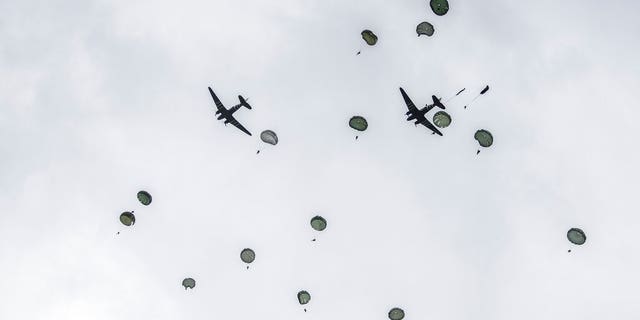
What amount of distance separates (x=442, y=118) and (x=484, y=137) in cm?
288

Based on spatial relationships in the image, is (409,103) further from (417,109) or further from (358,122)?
(358,122)

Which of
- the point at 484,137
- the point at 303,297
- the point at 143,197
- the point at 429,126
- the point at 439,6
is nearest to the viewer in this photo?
the point at 484,137

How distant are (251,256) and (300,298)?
4.27 m

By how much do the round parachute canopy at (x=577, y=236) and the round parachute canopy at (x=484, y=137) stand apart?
7.38m

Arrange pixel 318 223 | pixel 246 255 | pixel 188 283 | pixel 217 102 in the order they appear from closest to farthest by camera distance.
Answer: pixel 318 223
pixel 246 255
pixel 188 283
pixel 217 102

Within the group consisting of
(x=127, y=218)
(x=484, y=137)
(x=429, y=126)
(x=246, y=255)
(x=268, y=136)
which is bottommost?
(x=127, y=218)

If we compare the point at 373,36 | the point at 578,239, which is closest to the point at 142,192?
the point at 373,36

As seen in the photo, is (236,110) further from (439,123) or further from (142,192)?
(439,123)

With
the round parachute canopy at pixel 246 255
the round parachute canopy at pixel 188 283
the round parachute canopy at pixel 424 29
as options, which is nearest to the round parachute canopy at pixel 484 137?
the round parachute canopy at pixel 424 29

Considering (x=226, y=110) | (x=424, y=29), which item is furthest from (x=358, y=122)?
(x=226, y=110)

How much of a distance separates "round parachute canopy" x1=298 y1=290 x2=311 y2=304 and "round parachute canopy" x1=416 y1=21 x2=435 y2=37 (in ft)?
61.0

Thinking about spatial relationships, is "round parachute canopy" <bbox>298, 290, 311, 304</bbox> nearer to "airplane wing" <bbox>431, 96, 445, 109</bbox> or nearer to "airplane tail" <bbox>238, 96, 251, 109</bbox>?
"airplane tail" <bbox>238, 96, 251, 109</bbox>

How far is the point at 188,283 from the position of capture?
123 ft

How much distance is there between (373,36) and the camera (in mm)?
36719
